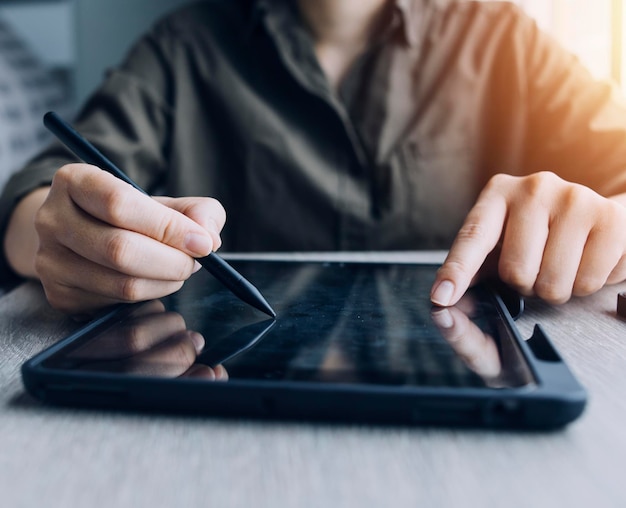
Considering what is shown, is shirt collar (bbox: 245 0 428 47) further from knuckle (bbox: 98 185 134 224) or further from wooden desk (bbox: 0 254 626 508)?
wooden desk (bbox: 0 254 626 508)

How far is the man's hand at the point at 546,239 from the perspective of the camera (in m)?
0.40

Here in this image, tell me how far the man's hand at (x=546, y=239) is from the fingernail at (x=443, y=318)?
32 mm

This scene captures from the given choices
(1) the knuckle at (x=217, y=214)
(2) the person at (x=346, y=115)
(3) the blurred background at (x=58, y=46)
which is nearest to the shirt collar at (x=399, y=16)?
(2) the person at (x=346, y=115)

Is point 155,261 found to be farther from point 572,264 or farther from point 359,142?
point 359,142

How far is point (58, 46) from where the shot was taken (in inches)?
49.9

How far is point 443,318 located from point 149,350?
0.56ft

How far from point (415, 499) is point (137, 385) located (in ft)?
0.40

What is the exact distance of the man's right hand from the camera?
0.35m

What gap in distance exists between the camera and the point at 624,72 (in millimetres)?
826

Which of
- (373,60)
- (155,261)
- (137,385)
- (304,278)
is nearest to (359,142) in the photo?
(373,60)

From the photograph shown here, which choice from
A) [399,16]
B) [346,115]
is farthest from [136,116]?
[399,16]

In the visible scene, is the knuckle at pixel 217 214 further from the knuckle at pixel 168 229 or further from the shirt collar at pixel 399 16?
the shirt collar at pixel 399 16

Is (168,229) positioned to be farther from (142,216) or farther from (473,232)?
(473,232)

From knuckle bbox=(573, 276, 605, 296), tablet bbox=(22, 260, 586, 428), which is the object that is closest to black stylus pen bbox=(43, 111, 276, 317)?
tablet bbox=(22, 260, 586, 428)
